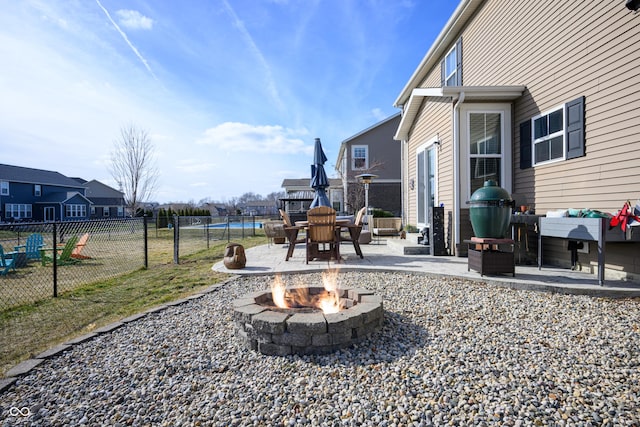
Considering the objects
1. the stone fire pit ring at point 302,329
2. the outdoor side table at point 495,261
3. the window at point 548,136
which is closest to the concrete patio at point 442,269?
the outdoor side table at point 495,261

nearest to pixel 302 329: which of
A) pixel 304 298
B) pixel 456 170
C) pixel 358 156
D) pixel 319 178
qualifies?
pixel 304 298

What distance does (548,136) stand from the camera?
5496 millimetres

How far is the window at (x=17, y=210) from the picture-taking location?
2781 cm

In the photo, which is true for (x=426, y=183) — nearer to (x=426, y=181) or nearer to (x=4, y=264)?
(x=426, y=181)

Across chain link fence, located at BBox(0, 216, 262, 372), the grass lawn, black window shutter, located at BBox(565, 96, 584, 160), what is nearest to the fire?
the grass lawn

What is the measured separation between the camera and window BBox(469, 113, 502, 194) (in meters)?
6.36

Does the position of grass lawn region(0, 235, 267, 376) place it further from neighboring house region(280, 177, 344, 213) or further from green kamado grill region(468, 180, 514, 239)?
neighboring house region(280, 177, 344, 213)

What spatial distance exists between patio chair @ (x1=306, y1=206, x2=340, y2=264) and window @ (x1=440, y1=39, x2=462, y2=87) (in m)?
5.80

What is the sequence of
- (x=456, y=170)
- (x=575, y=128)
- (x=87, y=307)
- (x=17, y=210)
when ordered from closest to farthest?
(x=87, y=307) → (x=575, y=128) → (x=456, y=170) → (x=17, y=210)

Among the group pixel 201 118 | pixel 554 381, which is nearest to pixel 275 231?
pixel 201 118

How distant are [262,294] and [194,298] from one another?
1.34 meters

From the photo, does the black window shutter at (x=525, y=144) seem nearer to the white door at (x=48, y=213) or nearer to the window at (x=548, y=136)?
the window at (x=548, y=136)

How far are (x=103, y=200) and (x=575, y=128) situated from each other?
160ft

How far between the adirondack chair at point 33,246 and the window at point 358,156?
1567 cm
